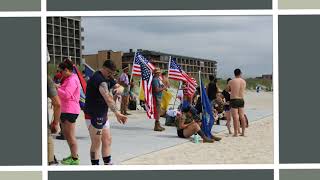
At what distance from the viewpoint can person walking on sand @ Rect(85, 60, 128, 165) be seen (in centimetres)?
641

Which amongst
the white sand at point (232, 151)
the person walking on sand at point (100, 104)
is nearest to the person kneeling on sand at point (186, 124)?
the white sand at point (232, 151)

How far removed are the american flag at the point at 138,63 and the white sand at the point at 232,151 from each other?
1.20 meters

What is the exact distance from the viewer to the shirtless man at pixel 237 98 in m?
7.61

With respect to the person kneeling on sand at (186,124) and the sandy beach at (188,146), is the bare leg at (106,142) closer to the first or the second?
the sandy beach at (188,146)

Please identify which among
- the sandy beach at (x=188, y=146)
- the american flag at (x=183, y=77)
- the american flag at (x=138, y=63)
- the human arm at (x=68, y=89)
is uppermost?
the american flag at (x=138, y=63)

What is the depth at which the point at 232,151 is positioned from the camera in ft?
24.3

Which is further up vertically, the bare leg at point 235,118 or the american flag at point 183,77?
the american flag at point 183,77

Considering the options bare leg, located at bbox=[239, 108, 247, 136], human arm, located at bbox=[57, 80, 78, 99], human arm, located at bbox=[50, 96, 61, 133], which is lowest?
bare leg, located at bbox=[239, 108, 247, 136]

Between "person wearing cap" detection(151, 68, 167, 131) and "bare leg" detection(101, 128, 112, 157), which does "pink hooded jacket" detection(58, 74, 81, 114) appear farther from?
"person wearing cap" detection(151, 68, 167, 131)

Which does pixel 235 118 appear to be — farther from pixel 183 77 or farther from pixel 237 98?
pixel 183 77

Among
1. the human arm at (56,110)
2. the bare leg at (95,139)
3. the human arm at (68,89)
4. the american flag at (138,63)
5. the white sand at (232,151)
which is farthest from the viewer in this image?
the american flag at (138,63)

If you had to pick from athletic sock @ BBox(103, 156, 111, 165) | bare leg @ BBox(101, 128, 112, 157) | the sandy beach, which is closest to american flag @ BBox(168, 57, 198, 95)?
Answer: the sandy beach

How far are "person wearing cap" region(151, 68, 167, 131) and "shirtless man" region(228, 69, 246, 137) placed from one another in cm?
109

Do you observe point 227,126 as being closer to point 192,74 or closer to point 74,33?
point 192,74
